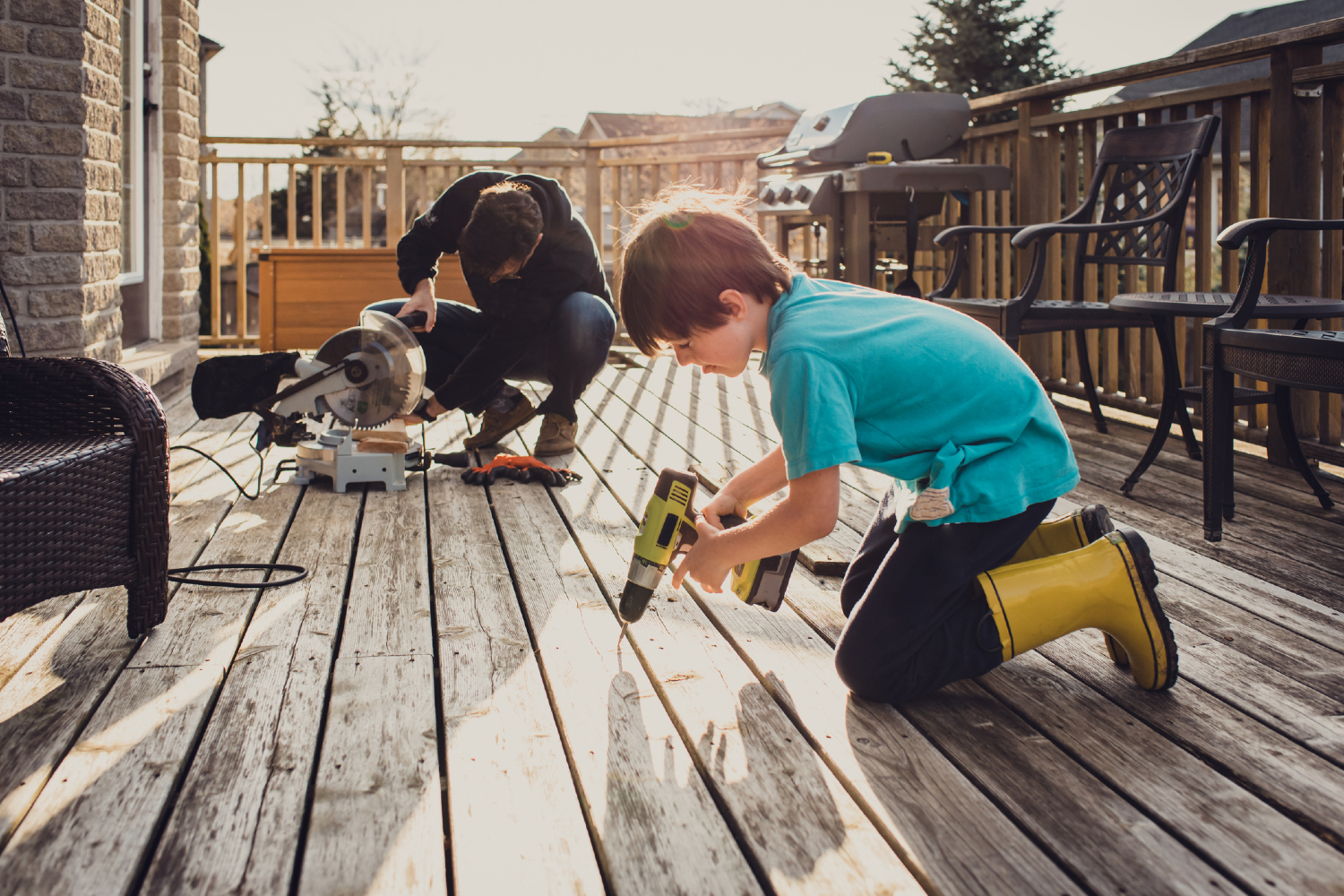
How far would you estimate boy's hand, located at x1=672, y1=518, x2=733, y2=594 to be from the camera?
1606 mm

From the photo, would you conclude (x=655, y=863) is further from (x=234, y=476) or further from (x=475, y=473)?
(x=234, y=476)

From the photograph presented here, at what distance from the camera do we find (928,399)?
1.60 meters

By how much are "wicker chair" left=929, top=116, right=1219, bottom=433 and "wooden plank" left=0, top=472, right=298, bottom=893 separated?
2.46m

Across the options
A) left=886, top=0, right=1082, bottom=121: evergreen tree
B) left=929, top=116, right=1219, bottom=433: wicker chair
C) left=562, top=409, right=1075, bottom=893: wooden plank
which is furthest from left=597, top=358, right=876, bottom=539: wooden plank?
left=886, top=0, right=1082, bottom=121: evergreen tree

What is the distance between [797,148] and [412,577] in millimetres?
3916

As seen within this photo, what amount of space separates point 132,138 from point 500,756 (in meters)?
4.55

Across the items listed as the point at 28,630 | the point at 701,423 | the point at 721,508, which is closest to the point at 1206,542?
the point at 721,508

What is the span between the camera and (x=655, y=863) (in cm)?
118

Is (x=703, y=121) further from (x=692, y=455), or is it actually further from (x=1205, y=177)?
(x=692, y=455)

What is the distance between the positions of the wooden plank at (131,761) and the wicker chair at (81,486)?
12cm

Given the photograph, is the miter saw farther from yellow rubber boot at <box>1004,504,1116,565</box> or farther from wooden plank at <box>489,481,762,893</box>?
yellow rubber boot at <box>1004,504,1116,565</box>

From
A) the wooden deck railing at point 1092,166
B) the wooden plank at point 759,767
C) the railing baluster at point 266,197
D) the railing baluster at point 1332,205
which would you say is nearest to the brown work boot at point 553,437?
the wooden deck railing at point 1092,166

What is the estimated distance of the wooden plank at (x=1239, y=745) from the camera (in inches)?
51.6

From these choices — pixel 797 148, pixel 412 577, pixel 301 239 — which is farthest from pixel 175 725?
pixel 301 239
